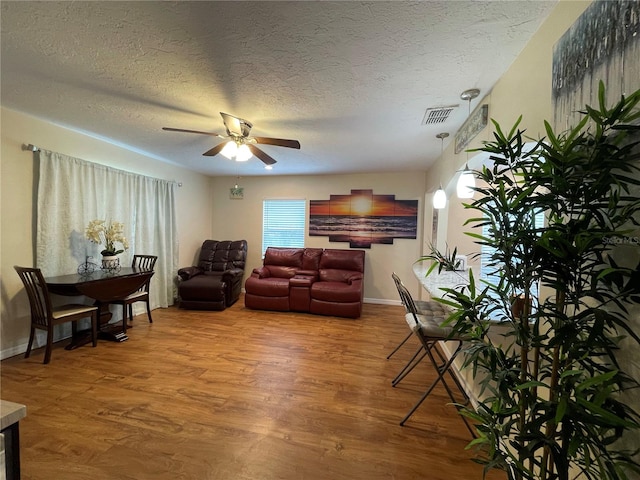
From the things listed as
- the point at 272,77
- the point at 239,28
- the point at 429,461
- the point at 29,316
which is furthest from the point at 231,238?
the point at 429,461

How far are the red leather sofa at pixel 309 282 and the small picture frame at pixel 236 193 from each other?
1.32 m

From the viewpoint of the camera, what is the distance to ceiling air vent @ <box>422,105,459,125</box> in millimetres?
2238

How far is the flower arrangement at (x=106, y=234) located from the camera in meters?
3.10

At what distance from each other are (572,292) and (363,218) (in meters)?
4.17

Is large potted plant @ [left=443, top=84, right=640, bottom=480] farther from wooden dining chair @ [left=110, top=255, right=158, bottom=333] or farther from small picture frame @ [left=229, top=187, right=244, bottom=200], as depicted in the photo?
small picture frame @ [left=229, top=187, right=244, bottom=200]

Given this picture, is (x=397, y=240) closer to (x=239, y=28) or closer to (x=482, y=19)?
(x=482, y=19)

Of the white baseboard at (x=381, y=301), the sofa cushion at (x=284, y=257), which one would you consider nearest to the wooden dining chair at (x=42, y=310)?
→ the sofa cushion at (x=284, y=257)

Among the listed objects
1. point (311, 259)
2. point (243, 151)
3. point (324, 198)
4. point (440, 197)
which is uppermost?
point (243, 151)

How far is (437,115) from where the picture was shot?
2354 millimetres

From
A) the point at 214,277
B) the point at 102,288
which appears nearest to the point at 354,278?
the point at 214,277

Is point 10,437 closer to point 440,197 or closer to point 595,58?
point 595,58

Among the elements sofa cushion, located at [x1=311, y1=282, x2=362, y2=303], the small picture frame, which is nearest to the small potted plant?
the small picture frame

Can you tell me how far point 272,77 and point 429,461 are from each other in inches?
104

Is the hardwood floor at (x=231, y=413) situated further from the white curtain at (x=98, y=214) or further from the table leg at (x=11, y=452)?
the white curtain at (x=98, y=214)
